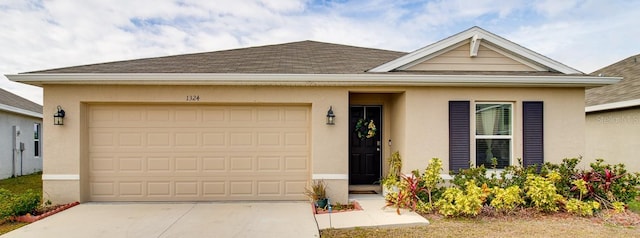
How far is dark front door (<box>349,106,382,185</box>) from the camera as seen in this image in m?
7.61

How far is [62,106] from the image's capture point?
624cm

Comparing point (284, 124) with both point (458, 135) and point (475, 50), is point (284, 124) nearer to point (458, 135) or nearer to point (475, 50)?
point (458, 135)

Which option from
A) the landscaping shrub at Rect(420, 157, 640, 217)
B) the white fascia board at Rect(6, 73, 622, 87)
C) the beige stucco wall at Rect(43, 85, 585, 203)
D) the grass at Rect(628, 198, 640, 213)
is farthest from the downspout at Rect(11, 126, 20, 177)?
the grass at Rect(628, 198, 640, 213)

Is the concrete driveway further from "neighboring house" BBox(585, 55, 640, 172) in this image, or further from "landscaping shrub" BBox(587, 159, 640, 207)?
"neighboring house" BBox(585, 55, 640, 172)

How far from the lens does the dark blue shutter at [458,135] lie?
21.0ft

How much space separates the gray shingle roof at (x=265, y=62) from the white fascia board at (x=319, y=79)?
226 millimetres

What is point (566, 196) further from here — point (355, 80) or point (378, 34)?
point (378, 34)

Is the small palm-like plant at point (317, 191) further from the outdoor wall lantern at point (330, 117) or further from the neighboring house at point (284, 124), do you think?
the outdoor wall lantern at point (330, 117)

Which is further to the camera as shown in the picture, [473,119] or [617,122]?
[617,122]

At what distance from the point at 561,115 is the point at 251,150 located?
20.6 feet

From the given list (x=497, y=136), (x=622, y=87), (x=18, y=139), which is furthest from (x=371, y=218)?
(x=18, y=139)

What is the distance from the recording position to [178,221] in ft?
17.4

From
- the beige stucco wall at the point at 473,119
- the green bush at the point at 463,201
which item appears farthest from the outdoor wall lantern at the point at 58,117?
the green bush at the point at 463,201

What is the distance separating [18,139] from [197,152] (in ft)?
30.4
